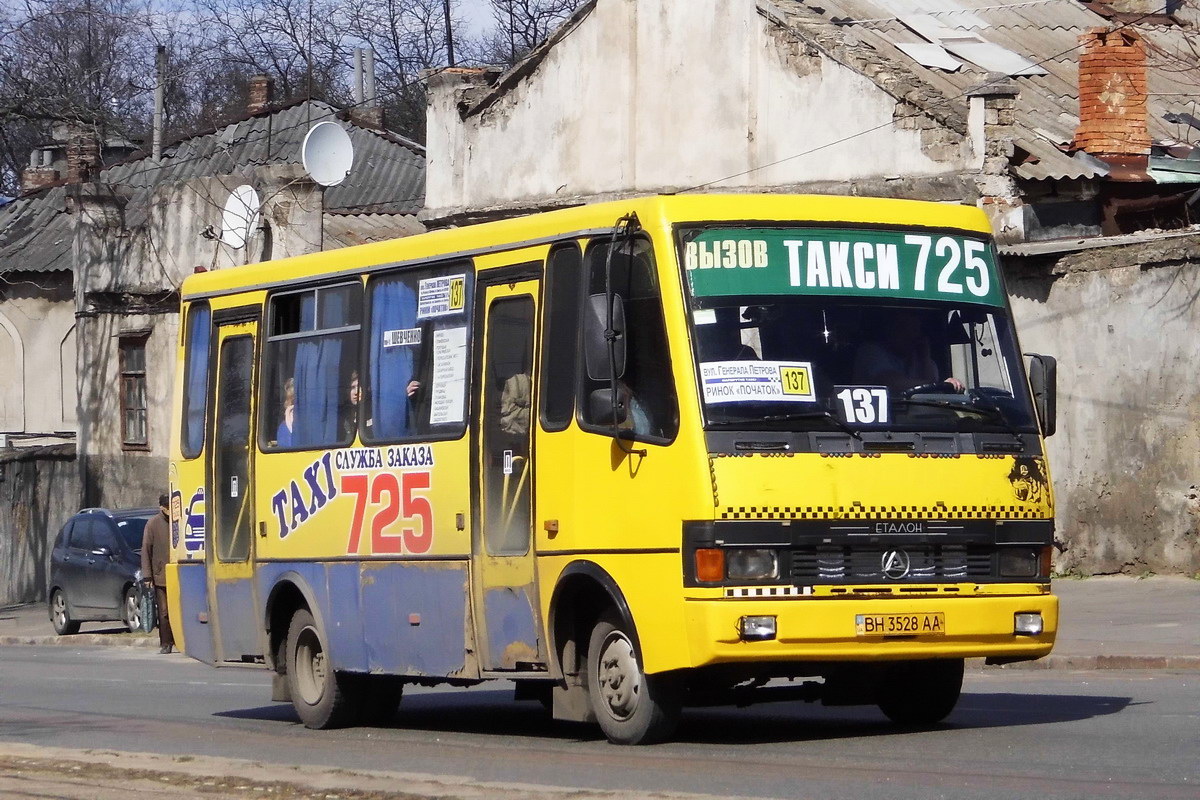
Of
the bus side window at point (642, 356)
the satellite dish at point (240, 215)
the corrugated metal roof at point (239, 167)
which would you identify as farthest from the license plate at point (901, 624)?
the corrugated metal roof at point (239, 167)

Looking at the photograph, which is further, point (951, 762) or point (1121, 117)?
point (1121, 117)

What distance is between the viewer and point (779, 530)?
9.78m

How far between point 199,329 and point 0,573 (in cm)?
2168

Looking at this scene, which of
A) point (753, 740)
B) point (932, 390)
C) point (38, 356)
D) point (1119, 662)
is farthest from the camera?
point (38, 356)

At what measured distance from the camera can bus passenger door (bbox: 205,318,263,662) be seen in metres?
13.6

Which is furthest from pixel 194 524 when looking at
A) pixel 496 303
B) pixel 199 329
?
pixel 496 303

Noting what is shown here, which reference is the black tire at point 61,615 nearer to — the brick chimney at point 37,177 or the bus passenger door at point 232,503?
the bus passenger door at point 232,503

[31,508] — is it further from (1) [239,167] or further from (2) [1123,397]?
(2) [1123,397]

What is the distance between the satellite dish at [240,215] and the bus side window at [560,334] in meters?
20.4

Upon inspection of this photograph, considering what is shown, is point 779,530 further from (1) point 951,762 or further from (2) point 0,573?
(2) point 0,573

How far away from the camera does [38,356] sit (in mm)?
40375

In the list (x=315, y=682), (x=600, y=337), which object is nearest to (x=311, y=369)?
(x=315, y=682)

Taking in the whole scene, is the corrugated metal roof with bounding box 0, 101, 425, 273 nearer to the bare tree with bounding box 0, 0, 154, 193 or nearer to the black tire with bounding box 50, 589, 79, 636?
the bare tree with bounding box 0, 0, 154, 193

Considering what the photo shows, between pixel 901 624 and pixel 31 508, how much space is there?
1078 inches
